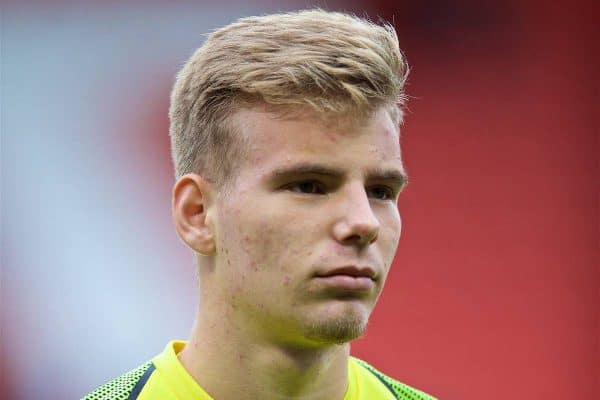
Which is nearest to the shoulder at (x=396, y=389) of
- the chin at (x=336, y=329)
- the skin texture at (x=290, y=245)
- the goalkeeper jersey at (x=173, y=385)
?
the goalkeeper jersey at (x=173, y=385)

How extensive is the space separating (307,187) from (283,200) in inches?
3.4

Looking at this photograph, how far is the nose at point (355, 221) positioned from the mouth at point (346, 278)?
0.24ft

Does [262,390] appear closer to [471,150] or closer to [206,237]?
[206,237]

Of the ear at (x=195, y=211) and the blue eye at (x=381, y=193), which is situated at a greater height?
the blue eye at (x=381, y=193)

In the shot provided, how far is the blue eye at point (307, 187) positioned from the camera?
2355 millimetres

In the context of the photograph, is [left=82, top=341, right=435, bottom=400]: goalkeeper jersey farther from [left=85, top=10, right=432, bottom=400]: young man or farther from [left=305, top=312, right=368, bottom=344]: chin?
[left=305, top=312, right=368, bottom=344]: chin

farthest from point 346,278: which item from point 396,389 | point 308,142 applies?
point 396,389

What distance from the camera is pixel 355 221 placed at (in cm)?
228

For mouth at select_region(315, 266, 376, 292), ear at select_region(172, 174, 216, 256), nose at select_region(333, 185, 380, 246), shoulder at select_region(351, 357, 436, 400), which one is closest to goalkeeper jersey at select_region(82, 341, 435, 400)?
shoulder at select_region(351, 357, 436, 400)

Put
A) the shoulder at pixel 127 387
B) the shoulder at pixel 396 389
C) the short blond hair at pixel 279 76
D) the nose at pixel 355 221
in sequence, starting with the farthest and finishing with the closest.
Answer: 1. the shoulder at pixel 396 389
2. the shoulder at pixel 127 387
3. the short blond hair at pixel 279 76
4. the nose at pixel 355 221

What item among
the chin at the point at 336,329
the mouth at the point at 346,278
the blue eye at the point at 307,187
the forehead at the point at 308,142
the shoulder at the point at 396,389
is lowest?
the shoulder at the point at 396,389

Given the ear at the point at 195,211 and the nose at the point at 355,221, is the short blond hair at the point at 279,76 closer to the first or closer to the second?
the ear at the point at 195,211

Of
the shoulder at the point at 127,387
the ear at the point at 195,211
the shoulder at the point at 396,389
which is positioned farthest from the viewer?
the shoulder at the point at 396,389

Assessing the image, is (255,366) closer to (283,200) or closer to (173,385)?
(173,385)
